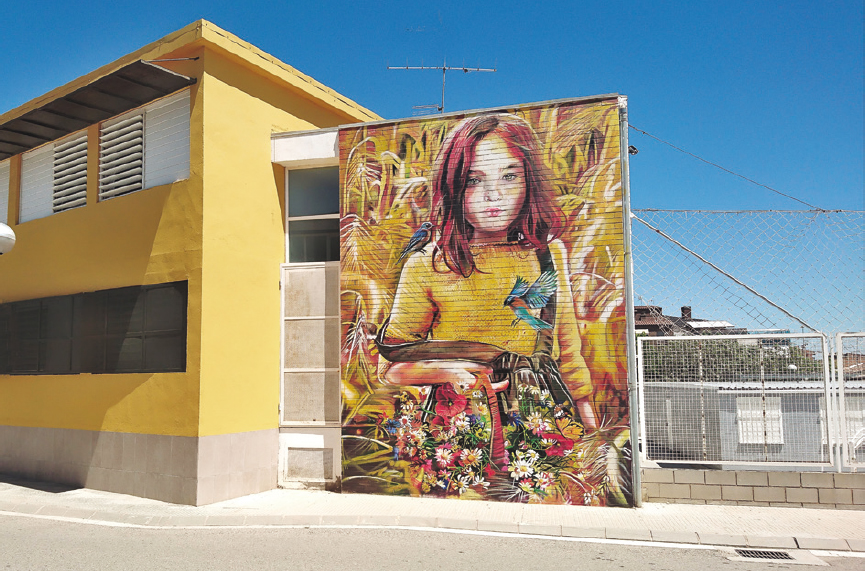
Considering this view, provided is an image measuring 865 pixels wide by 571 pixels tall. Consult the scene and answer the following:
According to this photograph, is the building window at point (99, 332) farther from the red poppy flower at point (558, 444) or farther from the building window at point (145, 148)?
the red poppy flower at point (558, 444)

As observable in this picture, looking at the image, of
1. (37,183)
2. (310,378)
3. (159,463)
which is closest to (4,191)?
(37,183)

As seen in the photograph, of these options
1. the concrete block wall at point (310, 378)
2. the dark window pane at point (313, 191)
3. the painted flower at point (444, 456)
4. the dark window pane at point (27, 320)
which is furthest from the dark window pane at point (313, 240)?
the dark window pane at point (27, 320)

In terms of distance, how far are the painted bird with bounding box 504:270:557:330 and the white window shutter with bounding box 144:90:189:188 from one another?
16.6 ft

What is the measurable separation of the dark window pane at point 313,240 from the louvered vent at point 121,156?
98.3 inches

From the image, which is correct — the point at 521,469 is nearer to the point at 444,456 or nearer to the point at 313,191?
the point at 444,456

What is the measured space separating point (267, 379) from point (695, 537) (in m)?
6.38

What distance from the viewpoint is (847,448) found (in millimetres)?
8945

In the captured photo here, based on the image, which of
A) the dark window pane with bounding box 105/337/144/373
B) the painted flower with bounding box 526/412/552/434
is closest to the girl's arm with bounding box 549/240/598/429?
the painted flower with bounding box 526/412/552/434

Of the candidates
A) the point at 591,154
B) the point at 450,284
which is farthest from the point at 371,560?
the point at 591,154

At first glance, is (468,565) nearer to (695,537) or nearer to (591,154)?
(695,537)

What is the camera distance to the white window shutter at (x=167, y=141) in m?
10.4

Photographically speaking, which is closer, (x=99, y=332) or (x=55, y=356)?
(x=99, y=332)

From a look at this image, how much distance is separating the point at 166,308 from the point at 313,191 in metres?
3.02

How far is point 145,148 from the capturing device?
1105 cm
